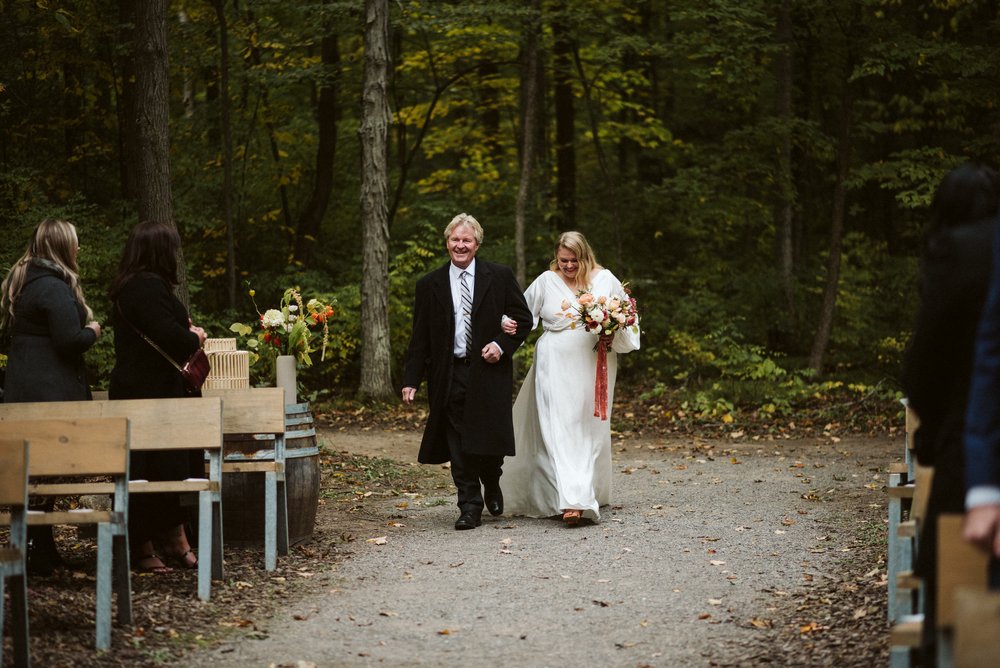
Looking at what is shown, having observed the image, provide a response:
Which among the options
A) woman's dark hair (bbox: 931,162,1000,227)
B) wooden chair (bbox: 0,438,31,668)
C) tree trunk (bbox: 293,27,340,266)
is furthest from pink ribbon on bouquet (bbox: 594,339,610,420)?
tree trunk (bbox: 293,27,340,266)

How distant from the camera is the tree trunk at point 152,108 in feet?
38.8

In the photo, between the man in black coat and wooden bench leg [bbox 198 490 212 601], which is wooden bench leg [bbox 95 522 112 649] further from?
the man in black coat

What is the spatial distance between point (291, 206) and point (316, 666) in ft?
68.0

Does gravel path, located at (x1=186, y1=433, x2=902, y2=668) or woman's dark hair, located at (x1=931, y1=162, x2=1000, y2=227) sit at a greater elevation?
woman's dark hair, located at (x1=931, y1=162, x2=1000, y2=227)

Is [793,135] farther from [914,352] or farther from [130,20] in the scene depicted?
[914,352]

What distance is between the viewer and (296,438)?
8500mm

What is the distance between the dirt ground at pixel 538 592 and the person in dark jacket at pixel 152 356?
34cm

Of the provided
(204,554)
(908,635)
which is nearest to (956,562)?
(908,635)

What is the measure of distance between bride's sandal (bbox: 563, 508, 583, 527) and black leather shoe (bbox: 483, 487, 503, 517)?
674 millimetres

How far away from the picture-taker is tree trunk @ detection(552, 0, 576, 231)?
23.6 metres

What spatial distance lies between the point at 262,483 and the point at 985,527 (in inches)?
243

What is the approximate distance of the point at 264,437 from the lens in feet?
27.0

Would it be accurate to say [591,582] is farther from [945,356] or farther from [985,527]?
[985,527]

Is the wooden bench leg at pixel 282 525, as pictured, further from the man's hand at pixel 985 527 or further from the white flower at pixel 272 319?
the man's hand at pixel 985 527
